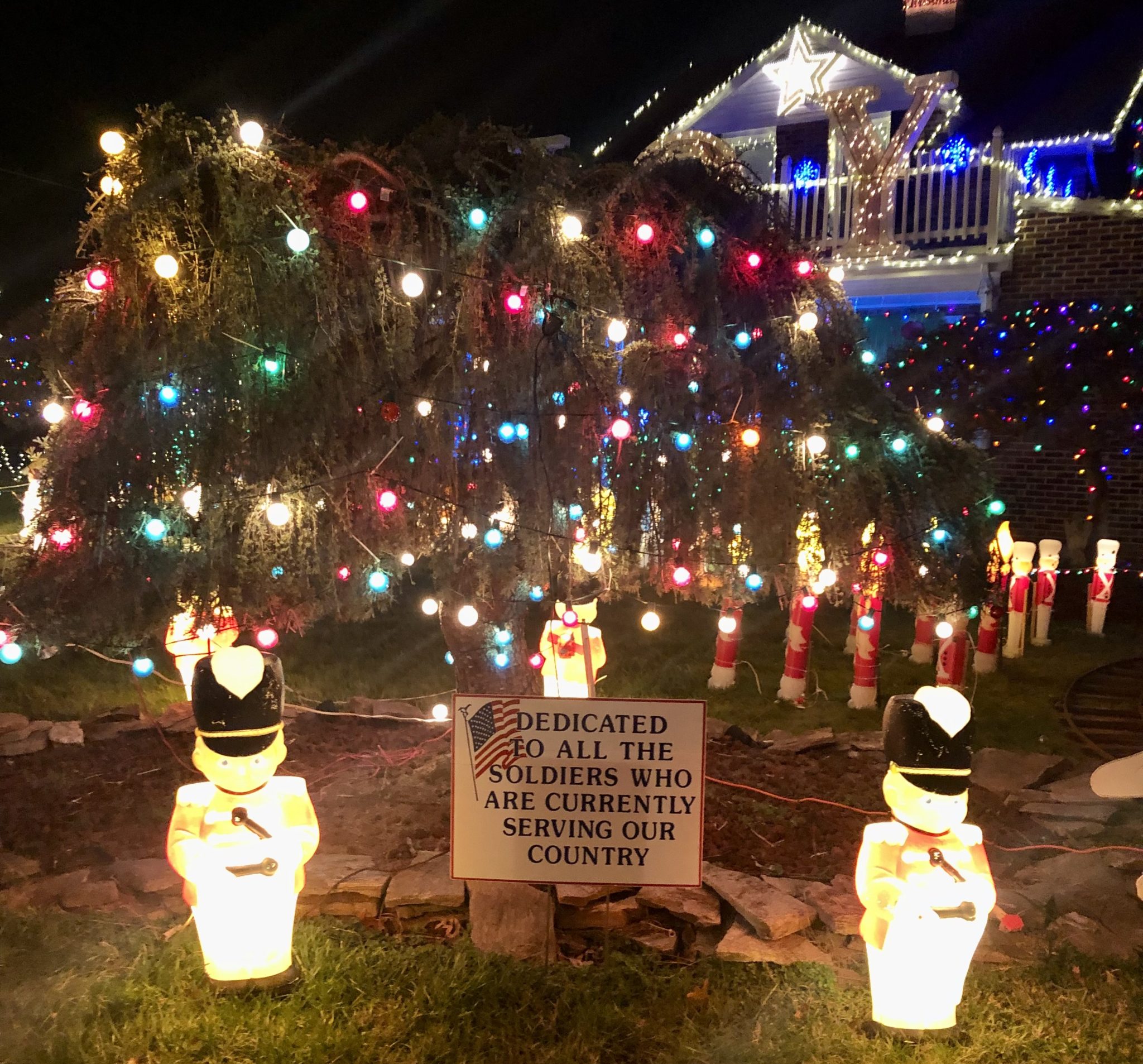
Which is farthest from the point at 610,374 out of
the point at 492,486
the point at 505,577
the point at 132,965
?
the point at 132,965

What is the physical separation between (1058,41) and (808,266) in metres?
9.68

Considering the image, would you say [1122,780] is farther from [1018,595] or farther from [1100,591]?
[1100,591]

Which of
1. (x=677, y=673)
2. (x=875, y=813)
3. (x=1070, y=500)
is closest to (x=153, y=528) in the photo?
(x=875, y=813)

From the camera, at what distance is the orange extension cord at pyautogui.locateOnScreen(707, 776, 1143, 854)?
14.5ft

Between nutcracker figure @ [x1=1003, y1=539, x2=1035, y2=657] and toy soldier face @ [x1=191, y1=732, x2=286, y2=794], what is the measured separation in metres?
6.65

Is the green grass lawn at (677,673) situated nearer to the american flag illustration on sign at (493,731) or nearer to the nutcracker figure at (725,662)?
the nutcracker figure at (725,662)

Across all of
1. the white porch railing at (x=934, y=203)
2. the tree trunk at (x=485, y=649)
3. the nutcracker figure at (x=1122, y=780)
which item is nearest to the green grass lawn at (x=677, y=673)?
the tree trunk at (x=485, y=649)

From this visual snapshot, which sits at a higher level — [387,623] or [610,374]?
[610,374]

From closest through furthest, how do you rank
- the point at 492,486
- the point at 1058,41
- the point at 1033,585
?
the point at 492,486
the point at 1033,585
the point at 1058,41

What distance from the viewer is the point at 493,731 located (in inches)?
136

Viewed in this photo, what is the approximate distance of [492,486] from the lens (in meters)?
4.01

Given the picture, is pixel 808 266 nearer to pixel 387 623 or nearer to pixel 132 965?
pixel 132 965

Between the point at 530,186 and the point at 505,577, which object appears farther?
the point at 505,577

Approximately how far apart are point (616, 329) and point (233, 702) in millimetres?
2082
